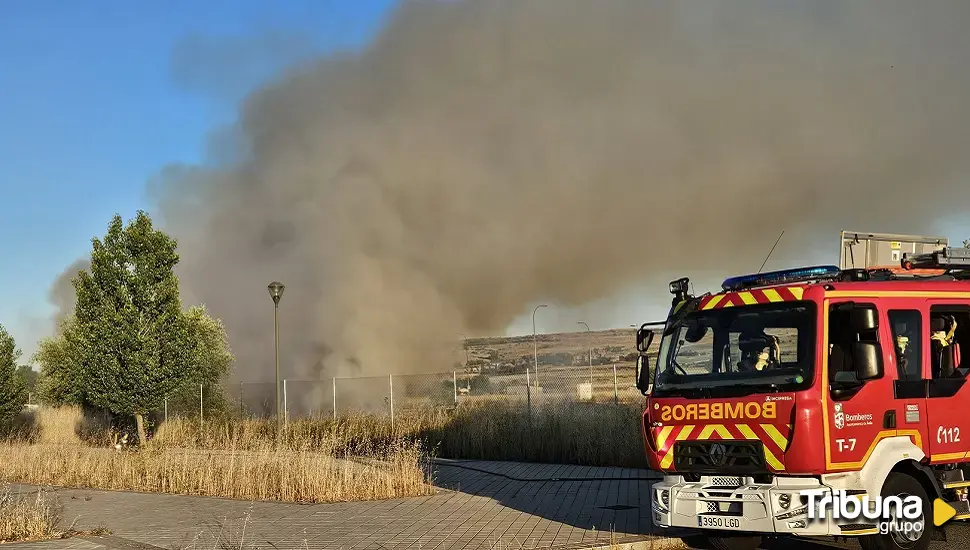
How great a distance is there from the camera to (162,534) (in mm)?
10156

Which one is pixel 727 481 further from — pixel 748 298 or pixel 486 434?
pixel 486 434

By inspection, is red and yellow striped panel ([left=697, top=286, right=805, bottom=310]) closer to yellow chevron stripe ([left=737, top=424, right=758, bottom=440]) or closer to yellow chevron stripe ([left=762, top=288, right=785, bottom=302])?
yellow chevron stripe ([left=762, top=288, right=785, bottom=302])

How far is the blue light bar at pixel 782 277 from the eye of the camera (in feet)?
26.6

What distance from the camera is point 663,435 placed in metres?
8.20

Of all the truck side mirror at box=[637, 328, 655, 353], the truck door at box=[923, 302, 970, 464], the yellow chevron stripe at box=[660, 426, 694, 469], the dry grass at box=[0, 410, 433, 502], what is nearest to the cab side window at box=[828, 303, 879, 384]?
the truck door at box=[923, 302, 970, 464]

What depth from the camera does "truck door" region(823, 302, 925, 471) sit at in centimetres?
726

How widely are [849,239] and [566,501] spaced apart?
496cm

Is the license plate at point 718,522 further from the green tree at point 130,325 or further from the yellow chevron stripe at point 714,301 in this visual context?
the green tree at point 130,325

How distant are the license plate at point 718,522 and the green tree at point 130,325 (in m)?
16.8

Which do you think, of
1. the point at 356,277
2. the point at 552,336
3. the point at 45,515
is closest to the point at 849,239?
the point at 45,515

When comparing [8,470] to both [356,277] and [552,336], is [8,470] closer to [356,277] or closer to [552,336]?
[356,277]

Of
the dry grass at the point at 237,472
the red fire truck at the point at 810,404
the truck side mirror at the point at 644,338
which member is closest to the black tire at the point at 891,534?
the red fire truck at the point at 810,404

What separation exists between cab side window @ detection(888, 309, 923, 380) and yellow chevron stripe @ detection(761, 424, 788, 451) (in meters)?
1.31

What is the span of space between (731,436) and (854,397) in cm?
104
